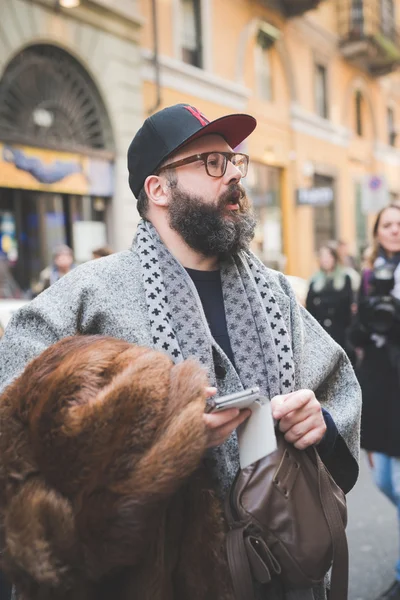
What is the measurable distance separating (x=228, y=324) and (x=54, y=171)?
351 inches

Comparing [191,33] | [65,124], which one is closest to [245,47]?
[191,33]

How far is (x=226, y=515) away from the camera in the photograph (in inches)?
60.2

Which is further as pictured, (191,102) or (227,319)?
(191,102)

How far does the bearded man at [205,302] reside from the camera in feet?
5.65

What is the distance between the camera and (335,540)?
60.7 inches

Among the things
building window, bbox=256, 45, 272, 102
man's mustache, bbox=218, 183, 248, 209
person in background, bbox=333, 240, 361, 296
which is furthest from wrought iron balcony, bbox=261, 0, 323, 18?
man's mustache, bbox=218, 183, 248, 209

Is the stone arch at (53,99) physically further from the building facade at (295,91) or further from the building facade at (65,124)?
the building facade at (295,91)

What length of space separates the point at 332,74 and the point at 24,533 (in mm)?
19946

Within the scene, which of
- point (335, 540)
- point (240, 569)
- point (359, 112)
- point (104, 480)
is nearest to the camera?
point (104, 480)

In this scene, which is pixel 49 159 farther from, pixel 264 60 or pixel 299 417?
pixel 299 417

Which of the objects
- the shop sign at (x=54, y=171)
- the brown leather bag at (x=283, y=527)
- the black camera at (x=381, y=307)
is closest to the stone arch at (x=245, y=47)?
the shop sign at (x=54, y=171)

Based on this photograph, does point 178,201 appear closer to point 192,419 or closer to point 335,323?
point 192,419

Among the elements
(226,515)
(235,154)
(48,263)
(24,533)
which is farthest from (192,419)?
(48,263)

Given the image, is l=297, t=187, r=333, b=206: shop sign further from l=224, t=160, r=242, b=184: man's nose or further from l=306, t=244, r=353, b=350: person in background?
l=224, t=160, r=242, b=184: man's nose
